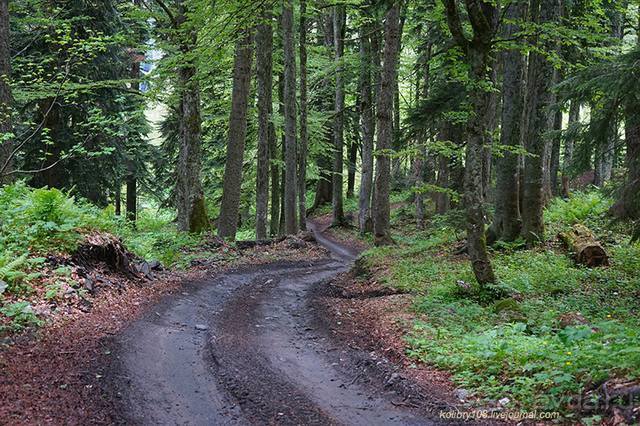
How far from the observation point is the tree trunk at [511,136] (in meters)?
12.9

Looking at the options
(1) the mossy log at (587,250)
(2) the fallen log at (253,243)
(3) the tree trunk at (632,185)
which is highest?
(3) the tree trunk at (632,185)

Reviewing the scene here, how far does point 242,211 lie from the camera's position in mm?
34250

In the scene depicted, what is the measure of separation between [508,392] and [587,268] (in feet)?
23.4

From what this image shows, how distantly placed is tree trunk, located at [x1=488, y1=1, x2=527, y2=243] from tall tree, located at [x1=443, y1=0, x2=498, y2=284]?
487 centimetres

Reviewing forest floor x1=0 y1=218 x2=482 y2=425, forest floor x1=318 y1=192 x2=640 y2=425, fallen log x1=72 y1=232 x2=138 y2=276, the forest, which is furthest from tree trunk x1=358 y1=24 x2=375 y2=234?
fallen log x1=72 y1=232 x2=138 y2=276

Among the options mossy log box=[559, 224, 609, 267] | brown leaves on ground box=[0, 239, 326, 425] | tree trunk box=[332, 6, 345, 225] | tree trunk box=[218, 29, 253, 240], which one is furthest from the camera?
tree trunk box=[332, 6, 345, 225]

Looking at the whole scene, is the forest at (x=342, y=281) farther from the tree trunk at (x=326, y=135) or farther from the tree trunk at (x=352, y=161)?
the tree trunk at (x=352, y=161)

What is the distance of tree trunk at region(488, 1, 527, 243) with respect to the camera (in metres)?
12.9

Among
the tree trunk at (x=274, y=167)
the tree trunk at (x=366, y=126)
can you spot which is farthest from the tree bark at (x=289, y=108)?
the tree trunk at (x=366, y=126)

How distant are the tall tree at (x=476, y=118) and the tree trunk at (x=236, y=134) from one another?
825cm

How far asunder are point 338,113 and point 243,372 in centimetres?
2017

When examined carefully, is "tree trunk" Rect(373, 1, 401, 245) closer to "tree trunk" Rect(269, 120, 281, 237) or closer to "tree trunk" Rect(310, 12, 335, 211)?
"tree trunk" Rect(269, 120, 281, 237)

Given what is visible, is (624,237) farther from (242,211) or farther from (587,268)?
(242,211)

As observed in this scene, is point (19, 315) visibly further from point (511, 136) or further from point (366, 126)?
point (366, 126)
